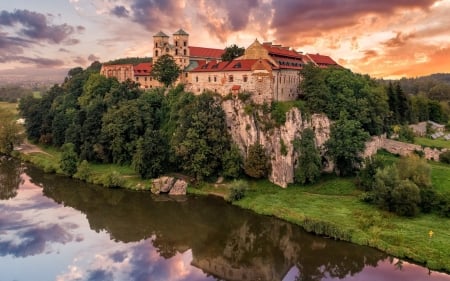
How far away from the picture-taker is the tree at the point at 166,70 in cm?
5997

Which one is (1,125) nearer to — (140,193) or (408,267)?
(140,193)

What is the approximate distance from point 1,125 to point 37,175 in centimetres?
1501

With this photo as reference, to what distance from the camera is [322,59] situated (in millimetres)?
66938

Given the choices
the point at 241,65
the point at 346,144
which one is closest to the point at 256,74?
the point at 241,65

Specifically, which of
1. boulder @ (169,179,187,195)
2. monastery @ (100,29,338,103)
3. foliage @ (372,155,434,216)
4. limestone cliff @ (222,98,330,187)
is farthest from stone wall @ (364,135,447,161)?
boulder @ (169,179,187,195)

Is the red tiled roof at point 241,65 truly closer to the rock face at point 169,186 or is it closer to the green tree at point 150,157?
the green tree at point 150,157

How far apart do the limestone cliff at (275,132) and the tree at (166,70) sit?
15304 millimetres

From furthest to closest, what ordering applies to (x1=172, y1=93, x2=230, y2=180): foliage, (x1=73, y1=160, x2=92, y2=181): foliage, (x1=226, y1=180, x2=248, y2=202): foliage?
(x1=73, y1=160, x2=92, y2=181): foliage
(x1=172, y1=93, x2=230, y2=180): foliage
(x1=226, y1=180, x2=248, y2=202): foliage

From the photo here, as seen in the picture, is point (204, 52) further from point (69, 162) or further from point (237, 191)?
point (237, 191)

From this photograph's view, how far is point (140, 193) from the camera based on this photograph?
45.4m

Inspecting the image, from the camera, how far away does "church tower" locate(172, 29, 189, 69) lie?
65.6 metres

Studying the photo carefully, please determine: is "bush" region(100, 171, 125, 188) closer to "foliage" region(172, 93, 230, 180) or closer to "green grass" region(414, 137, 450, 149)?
"foliage" region(172, 93, 230, 180)

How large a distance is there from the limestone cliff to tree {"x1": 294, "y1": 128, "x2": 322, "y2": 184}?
0.84 metres

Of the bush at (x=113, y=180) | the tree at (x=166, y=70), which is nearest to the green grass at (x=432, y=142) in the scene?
the tree at (x=166, y=70)
